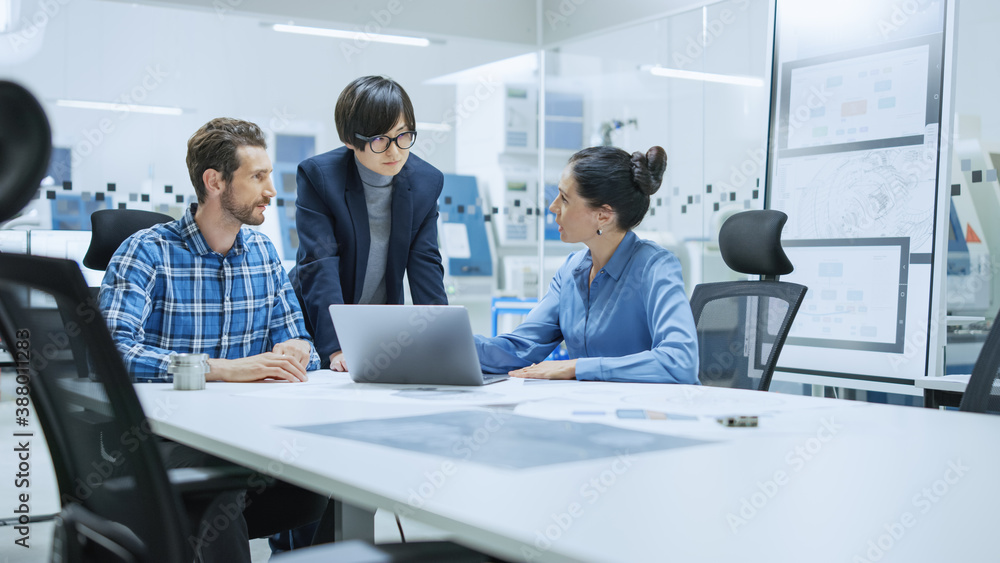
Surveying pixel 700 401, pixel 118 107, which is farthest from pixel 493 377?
pixel 118 107

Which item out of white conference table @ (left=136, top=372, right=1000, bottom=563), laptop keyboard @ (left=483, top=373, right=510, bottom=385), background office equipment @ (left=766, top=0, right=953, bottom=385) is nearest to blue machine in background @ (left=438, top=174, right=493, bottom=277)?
background office equipment @ (left=766, top=0, right=953, bottom=385)

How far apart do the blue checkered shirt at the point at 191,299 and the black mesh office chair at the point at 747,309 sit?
3.66ft

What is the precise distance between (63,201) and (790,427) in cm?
416

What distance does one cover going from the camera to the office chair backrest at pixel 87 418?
841mm

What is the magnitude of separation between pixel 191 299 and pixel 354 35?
3.28 m

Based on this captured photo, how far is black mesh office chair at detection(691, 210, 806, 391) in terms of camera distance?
7.71 ft

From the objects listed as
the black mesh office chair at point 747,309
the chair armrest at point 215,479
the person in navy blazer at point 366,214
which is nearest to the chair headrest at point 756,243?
the black mesh office chair at point 747,309

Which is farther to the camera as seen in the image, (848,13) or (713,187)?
(713,187)

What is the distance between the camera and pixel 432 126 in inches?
213

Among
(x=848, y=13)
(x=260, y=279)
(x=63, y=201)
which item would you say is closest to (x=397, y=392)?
(x=260, y=279)

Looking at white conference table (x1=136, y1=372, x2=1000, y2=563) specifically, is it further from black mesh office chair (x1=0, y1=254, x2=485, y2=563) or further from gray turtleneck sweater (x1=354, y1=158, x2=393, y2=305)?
gray turtleneck sweater (x1=354, y1=158, x2=393, y2=305)

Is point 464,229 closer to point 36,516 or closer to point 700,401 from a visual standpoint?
point 36,516

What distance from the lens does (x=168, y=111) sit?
4648 mm

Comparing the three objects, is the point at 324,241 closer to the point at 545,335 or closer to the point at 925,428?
the point at 545,335
